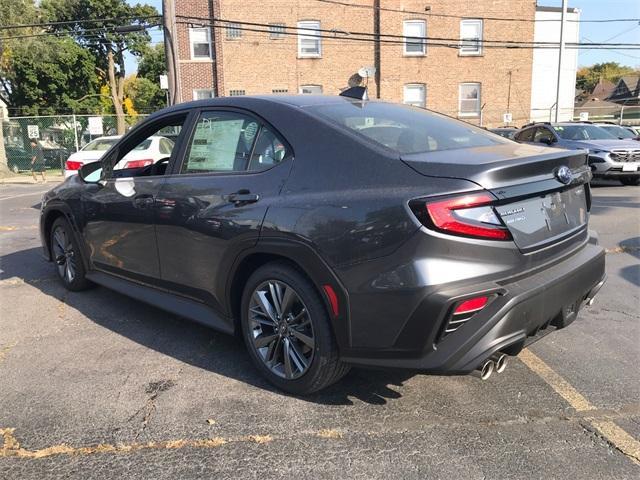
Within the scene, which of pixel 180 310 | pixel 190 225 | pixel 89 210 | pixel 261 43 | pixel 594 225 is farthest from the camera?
pixel 261 43

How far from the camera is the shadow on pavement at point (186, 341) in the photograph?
3.31m

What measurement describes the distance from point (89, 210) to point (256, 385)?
2.31 meters

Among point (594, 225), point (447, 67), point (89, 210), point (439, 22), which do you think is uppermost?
point (439, 22)

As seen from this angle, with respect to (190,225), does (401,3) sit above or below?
above

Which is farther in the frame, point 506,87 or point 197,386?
point 506,87

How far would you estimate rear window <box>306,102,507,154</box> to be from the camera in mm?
3086

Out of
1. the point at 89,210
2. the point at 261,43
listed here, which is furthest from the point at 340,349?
the point at 261,43

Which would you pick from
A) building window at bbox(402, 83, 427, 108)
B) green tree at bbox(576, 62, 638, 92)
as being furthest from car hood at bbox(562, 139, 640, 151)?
green tree at bbox(576, 62, 638, 92)

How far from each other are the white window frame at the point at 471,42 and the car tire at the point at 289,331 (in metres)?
26.3

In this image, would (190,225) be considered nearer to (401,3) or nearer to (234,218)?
(234,218)

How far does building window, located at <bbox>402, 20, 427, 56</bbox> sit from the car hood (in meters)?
15.4

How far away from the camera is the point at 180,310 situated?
3.84 meters

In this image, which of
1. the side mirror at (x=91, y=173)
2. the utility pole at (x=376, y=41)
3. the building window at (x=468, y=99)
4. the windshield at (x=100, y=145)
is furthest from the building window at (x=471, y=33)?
the side mirror at (x=91, y=173)

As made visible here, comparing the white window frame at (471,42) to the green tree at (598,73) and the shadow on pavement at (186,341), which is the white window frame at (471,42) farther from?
the green tree at (598,73)
